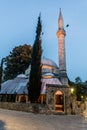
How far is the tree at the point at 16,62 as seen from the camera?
49.1m

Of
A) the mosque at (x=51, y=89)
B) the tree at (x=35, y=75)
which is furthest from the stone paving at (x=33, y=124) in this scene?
the mosque at (x=51, y=89)

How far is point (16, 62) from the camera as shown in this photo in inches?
1954

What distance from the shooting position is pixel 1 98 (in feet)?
110

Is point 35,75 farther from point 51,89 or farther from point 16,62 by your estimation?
point 16,62

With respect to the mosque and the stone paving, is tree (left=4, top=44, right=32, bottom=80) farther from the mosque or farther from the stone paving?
the stone paving

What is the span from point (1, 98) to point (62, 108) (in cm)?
1098

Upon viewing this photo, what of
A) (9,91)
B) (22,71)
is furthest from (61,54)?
(22,71)

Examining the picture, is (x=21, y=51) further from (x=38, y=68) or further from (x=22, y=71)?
(x=38, y=68)

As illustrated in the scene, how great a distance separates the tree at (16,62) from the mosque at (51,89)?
10496mm

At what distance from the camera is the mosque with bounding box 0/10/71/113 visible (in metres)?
25.0

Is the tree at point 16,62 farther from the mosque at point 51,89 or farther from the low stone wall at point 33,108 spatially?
the low stone wall at point 33,108

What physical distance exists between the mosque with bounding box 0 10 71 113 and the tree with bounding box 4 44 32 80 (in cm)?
1050

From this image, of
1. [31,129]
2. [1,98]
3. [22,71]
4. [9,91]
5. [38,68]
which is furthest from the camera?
[22,71]

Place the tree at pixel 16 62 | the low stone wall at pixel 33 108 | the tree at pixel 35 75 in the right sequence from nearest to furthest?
the low stone wall at pixel 33 108 < the tree at pixel 35 75 < the tree at pixel 16 62
